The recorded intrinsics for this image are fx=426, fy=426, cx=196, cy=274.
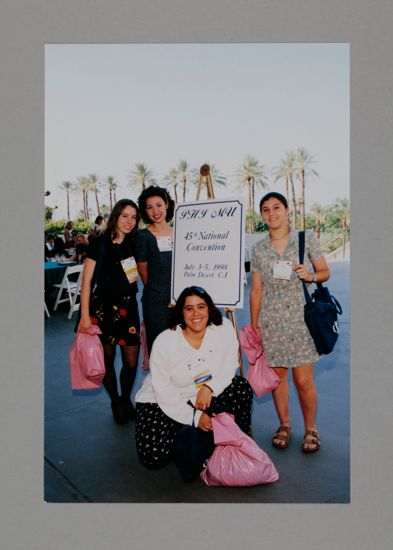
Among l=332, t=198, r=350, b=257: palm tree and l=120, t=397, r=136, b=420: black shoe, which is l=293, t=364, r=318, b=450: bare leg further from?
l=120, t=397, r=136, b=420: black shoe

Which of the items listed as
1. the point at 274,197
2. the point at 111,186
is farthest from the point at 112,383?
the point at 111,186

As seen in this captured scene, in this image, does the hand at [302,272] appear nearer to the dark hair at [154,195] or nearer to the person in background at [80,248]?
the dark hair at [154,195]

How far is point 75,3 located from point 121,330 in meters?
2.00

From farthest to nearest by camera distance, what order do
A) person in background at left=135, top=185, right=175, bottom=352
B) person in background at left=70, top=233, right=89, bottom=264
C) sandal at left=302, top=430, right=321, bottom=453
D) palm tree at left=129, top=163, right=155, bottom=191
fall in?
person in background at left=70, top=233, right=89, bottom=264 < palm tree at left=129, top=163, right=155, bottom=191 < person in background at left=135, top=185, right=175, bottom=352 < sandal at left=302, top=430, right=321, bottom=453

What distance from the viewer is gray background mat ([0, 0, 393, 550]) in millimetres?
2365

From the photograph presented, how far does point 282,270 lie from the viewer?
2.42m

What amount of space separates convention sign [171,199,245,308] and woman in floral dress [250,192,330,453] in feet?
0.45

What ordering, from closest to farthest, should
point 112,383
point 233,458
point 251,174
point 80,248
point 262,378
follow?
1. point 233,458
2. point 262,378
3. point 112,383
4. point 80,248
5. point 251,174

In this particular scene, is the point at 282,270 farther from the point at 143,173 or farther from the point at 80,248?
the point at 80,248

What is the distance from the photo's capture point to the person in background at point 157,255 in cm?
274

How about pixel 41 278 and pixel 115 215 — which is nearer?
pixel 41 278

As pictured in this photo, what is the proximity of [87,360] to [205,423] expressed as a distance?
2.89 feet

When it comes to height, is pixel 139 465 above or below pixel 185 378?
below

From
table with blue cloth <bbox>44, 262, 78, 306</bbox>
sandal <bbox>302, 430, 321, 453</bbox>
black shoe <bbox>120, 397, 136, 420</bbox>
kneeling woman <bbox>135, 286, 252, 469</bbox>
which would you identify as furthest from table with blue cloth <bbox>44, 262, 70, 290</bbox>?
sandal <bbox>302, 430, 321, 453</bbox>
